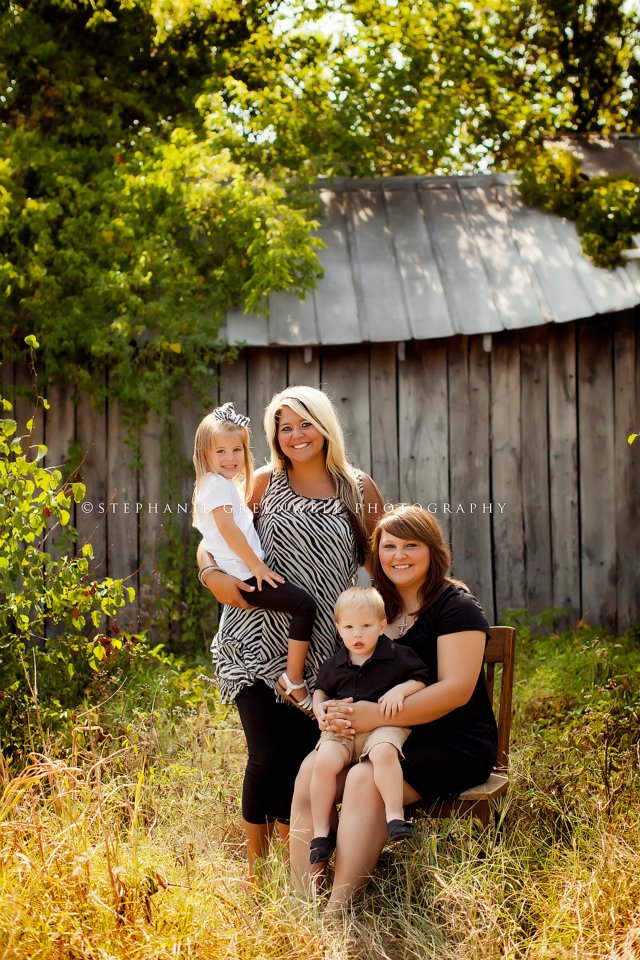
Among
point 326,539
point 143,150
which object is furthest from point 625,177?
point 326,539

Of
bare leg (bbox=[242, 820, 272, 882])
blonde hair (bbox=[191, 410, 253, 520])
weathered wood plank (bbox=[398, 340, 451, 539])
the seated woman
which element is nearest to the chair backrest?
the seated woman

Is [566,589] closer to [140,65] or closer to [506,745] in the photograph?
[506,745]

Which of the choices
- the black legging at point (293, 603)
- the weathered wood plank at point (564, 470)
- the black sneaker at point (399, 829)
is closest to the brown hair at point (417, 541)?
the black legging at point (293, 603)

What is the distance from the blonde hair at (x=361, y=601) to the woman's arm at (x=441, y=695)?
251 mm

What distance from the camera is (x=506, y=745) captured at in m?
3.85

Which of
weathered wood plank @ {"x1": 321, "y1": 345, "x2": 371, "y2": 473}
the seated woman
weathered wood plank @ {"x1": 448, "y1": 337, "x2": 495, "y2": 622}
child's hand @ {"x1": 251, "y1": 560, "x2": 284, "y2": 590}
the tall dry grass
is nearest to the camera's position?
the tall dry grass

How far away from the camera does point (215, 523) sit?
372 cm

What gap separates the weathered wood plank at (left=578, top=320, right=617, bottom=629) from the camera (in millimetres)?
6824

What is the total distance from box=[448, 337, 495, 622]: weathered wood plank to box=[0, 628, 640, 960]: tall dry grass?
8.71 ft

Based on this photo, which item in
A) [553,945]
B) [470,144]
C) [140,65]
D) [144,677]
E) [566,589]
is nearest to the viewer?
[553,945]

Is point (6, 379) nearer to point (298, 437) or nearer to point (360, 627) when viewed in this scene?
point (298, 437)

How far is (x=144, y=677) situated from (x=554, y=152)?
485 centimetres

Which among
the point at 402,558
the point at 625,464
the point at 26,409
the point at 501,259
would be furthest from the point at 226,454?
the point at 625,464

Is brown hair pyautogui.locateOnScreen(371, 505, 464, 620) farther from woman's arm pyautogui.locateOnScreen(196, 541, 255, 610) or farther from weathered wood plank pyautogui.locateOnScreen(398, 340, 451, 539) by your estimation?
weathered wood plank pyautogui.locateOnScreen(398, 340, 451, 539)
